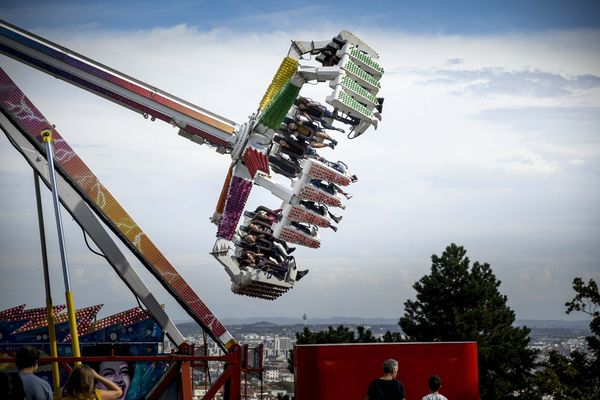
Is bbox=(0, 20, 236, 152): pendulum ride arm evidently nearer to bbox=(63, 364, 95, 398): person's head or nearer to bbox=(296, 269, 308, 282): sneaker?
bbox=(296, 269, 308, 282): sneaker

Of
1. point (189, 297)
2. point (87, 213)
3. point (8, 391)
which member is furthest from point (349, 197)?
point (8, 391)

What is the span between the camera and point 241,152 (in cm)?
2108

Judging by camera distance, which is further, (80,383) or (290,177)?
(290,177)

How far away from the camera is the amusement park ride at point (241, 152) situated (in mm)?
20219

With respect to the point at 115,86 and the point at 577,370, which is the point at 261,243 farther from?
the point at 577,370

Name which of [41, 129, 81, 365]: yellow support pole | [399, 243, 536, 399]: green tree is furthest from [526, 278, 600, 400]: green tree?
[41, 129, 81, 365]: yellow support pole

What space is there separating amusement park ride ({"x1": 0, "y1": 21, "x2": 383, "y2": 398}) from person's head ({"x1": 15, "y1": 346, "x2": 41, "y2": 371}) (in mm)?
11702

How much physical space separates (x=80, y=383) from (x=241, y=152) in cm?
1276

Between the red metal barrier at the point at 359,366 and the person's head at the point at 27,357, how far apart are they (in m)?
5.85

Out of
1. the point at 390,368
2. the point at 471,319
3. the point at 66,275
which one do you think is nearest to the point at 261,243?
the point at 66,275

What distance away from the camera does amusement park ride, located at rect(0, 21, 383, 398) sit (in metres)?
20.2

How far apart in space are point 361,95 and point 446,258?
33144 mm

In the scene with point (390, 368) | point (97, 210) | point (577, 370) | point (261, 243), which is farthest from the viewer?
point (577, 370)

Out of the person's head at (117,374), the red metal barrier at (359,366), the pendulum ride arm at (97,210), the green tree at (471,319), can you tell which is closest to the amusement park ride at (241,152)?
the pendulum ride arm at (97,210)
